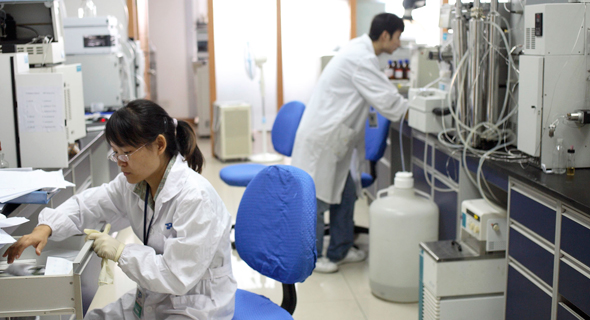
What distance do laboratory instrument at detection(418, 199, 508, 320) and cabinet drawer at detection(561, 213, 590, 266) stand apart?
1.62 ft

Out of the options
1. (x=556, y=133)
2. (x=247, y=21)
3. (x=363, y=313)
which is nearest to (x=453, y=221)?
(x=363, y=313)

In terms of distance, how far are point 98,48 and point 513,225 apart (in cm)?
295

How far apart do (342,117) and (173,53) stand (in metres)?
5.51

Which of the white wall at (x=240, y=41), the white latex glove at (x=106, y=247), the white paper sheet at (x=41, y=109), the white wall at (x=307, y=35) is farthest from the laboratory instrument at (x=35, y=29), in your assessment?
the white wall at (x=307, y=35)

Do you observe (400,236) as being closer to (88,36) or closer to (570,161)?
(570,161)

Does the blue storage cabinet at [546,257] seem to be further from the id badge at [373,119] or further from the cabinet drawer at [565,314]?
the id badge at [373,119]

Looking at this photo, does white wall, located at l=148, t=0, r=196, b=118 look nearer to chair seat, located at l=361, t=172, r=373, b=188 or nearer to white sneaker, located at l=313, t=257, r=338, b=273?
chair seat, located at l=361, t=172, r=373, b=188

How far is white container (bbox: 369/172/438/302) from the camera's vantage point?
2.69 meters

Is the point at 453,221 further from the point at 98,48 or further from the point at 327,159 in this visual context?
the point at 98,48

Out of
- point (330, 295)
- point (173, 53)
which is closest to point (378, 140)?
point (330, 295)

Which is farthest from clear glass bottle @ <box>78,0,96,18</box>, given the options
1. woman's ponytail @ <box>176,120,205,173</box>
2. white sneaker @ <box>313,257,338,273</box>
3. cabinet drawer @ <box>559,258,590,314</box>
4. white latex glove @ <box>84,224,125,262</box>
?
cabinet drawer @ <box>559,258,590,314</box>

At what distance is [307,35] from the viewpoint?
6.98m

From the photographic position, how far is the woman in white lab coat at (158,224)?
1.38 metres

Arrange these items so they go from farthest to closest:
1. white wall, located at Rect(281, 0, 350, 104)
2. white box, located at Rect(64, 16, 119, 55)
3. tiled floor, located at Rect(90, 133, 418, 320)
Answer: white wall, located at Rect(281, 0, 350, 104), white box, located at Rect(64, 16, 119, 55), tiled floor, located at Rect(90, 133, 418, 320)
